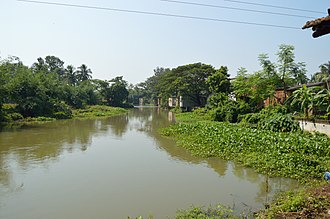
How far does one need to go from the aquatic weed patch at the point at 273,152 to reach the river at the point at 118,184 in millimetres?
489

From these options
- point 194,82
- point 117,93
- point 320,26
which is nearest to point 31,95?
point 194,82

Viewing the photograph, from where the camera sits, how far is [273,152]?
9086 mm

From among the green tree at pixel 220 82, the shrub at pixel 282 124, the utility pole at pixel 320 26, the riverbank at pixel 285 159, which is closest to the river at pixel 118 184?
the riverbank at pixel 285 159

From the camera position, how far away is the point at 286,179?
293 inches

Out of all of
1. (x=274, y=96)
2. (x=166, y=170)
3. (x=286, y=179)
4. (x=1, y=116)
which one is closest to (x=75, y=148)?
(x=166, y=170)

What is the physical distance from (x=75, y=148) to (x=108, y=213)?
7.98 meters

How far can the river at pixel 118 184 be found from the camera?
573 centimetres

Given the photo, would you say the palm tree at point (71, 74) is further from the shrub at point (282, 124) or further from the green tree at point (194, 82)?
the shrub at point (282, 124)

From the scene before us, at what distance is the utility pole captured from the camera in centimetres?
382

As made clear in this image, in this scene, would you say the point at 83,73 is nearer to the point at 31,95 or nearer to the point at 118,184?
the point at 31,95

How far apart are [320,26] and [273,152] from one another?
6019mm

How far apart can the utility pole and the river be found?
12.7 ft

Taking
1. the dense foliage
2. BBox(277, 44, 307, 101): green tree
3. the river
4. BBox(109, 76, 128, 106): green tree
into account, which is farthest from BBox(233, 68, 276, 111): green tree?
BBox(109, 76, 128, 106): green tree

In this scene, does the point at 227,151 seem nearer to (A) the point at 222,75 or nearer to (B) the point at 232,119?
(B) the point at 232,119
